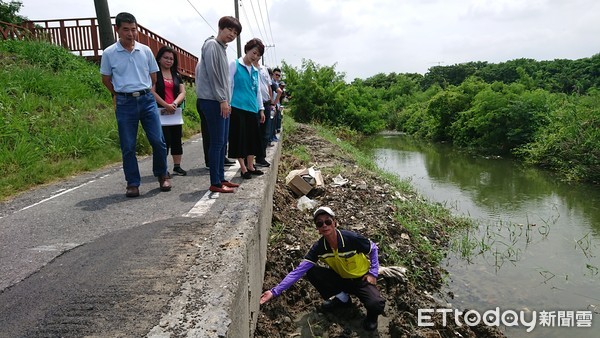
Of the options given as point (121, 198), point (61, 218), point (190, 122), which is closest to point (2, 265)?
point (61, 218)

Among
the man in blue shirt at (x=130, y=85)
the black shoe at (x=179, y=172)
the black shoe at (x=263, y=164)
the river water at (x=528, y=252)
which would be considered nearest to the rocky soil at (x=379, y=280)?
the river water at (x=528, y=252)

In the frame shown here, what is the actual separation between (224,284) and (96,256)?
1059 mm

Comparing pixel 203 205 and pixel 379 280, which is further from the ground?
pixel 203 205

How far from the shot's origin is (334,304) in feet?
13.3

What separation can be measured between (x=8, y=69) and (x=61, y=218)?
726 cm

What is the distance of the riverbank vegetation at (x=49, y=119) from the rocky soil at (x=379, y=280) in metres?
3.11

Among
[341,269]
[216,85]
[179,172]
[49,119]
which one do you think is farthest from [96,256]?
[49,119]

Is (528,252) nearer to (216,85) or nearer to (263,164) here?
(263,164)

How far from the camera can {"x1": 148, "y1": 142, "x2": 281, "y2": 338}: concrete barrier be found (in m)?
1.91

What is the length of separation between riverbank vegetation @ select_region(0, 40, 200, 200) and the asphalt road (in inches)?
44.7

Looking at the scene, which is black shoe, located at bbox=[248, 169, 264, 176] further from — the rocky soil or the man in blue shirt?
the man in blue shirt

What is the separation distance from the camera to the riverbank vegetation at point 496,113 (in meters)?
14.2

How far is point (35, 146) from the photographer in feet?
20.5

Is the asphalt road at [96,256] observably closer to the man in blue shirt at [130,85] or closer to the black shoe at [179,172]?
the man in blue shirt at [130,85]
